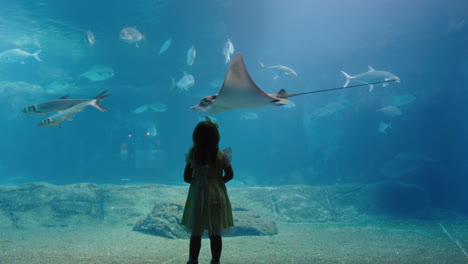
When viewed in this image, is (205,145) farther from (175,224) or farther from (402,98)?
(402,98)

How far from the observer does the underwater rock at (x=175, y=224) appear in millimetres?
5820

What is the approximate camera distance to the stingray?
2.79 m

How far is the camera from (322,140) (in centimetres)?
2080

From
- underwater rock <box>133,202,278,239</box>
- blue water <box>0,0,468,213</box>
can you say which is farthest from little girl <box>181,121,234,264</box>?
blue water <box>0,0,468,213</box>

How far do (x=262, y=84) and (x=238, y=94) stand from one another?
20.8m

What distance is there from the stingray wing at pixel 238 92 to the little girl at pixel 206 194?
0.73 metres

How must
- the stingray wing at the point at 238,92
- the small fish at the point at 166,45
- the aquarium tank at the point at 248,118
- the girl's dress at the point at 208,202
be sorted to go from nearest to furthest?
the girl's dress at the point at 208,202
the stingray wing at the point at 238,92
the aquarium tank at the point at 248,118
the small fish at the point at 166,45

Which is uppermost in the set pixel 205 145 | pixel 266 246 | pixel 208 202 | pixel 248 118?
pixel 248 118

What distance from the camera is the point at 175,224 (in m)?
5.97

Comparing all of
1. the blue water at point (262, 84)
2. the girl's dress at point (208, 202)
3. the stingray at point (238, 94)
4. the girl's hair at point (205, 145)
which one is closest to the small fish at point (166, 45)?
the blue water at point (262, 84)

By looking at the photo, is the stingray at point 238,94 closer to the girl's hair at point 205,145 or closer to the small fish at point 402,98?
the girl's hair at point 205,145

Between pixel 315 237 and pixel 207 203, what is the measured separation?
4.64 m

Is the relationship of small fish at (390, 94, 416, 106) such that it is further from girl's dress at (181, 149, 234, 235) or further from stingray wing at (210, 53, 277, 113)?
girl's dress at (181, 149, 234, 235)

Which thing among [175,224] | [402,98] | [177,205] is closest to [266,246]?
[175,224]
